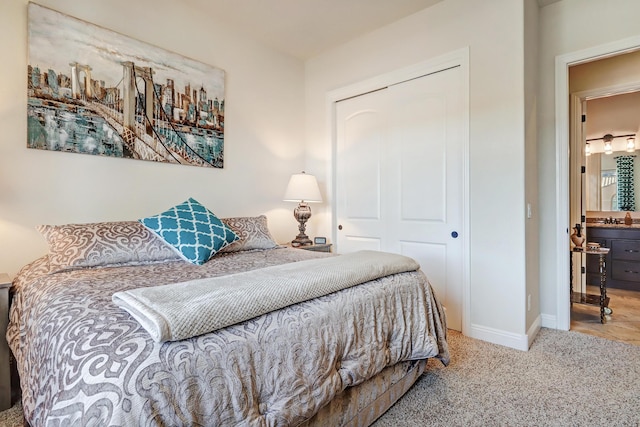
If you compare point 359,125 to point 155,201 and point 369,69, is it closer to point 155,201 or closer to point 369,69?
point 369,69

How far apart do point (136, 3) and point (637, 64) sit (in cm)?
433

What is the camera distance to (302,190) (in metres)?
3.19

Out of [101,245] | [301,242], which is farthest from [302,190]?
[101,245]

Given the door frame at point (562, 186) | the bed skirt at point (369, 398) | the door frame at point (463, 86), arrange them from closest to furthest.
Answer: the bed skirt at point (369, 398) → the door frame at point (463, 86) → the door frame at point (562, 186)

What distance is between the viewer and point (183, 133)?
8.85 feet

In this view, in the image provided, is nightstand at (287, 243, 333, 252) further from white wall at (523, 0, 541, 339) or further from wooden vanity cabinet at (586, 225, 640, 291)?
wooden vanity cabinet at (586, 225, 640, 291)

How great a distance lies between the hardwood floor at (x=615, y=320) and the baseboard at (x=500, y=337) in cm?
79

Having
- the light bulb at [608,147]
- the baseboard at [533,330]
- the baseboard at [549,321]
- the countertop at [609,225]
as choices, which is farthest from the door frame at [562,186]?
the light bulb at [608,147]

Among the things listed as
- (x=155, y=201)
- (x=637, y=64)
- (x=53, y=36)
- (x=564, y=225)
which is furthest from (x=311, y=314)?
(x=637, y=64)

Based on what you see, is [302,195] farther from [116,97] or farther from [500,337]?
[500,337]

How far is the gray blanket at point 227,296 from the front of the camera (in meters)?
0.87

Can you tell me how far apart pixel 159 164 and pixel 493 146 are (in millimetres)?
2566

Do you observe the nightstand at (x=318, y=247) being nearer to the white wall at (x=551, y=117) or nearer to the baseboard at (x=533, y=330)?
the baseboard at (x=533, y=330)

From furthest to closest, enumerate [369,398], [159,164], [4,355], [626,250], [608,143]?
[608,143] < [626,250] < [159,164] < [4,355] < [369,398]
